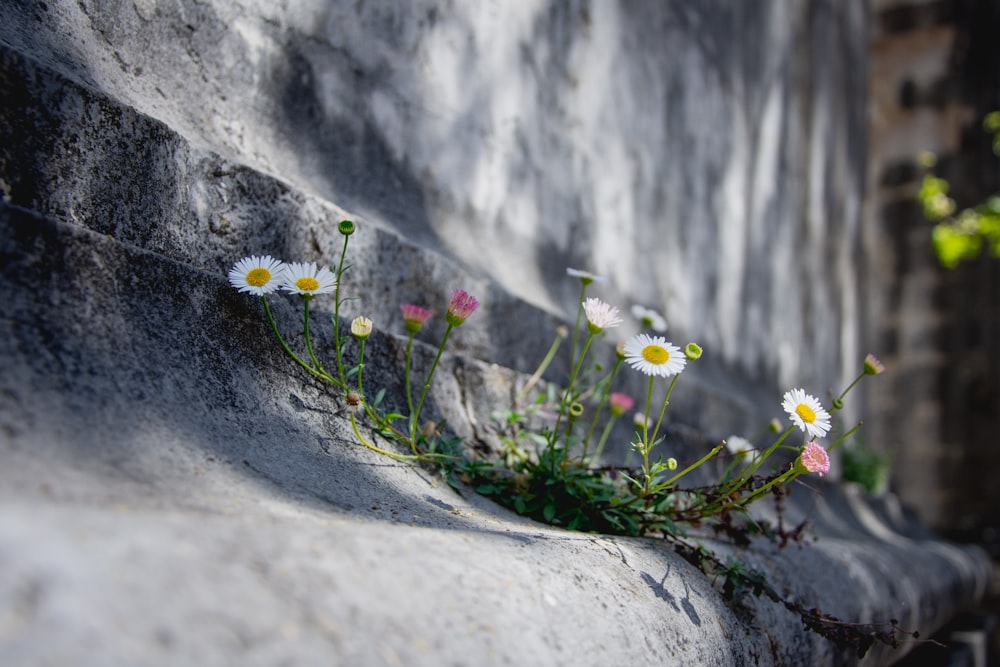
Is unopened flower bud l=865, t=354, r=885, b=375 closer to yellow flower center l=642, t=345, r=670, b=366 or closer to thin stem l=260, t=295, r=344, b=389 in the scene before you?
yellow flower center l=642, t=345, r=670, b=366

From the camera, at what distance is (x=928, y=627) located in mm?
2373

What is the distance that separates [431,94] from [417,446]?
858mm

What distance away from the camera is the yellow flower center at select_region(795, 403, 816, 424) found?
1.19 metres

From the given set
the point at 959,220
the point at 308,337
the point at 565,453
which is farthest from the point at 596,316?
the point at 959,220

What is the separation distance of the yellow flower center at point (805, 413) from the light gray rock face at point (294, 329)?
290 mm

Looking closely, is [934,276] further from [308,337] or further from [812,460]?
[308,337]

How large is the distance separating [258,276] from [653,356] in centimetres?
58

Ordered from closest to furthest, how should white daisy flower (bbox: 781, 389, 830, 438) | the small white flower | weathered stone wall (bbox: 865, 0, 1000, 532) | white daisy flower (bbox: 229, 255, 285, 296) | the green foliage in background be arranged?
white daisy flower (bbox: 229, 255, 285, 296), white daisy flower (bbox: 781, 389, 830, 438), the small white flower, the green foliage in background, weathered stone wall (bbox: 865, 0, 1000, 532)

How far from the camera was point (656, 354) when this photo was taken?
3.94ft

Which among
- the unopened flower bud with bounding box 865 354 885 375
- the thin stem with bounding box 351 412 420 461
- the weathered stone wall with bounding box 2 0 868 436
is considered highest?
the weathered stone wall with bounding box 2 0 868 436

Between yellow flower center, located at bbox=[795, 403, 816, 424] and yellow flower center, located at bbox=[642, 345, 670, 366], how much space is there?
0.21m

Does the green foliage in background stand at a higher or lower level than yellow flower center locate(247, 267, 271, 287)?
higher

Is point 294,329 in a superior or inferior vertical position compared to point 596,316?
inferior

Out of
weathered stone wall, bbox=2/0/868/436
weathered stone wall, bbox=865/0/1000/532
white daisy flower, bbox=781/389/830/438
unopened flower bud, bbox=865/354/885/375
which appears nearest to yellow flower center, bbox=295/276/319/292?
weathered stone wall, bbox=2/0/868/436
